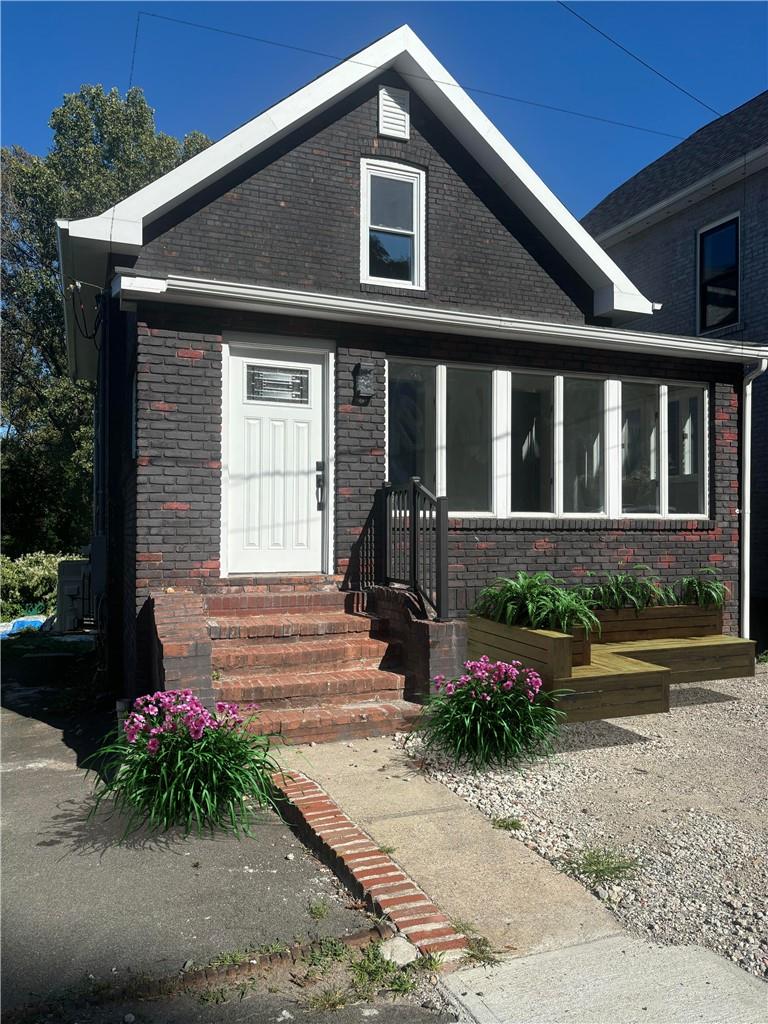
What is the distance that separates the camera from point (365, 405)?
311 inches

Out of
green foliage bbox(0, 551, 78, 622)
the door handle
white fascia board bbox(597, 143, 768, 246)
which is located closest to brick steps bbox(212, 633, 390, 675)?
the door handle

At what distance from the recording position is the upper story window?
13125mm

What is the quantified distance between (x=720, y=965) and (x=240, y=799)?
237 cm

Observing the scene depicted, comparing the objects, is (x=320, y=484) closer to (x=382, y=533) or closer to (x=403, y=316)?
(x=382, y=533)

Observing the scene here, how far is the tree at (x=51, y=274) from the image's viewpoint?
72.5 feet

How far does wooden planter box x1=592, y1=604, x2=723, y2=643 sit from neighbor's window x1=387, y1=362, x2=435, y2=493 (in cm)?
229

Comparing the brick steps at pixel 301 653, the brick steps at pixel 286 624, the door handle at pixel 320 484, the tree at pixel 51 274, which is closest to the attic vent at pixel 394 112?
the door handle at pixel 320 484

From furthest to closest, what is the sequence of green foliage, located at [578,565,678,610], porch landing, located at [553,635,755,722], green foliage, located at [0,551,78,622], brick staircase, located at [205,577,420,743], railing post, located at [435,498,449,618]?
green foliage, located at [0,551,78,622], green foliage, located at [578,565,678,610], railing post, located at [435,498,449,618], porch landing, located at [553,635,755,722], brick staircase, located at [205,577,420,743]

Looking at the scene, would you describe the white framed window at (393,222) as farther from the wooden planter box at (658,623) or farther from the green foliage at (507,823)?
the green foliage at (507,823)

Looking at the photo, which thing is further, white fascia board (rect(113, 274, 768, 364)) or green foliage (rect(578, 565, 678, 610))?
green foliage (rect(578, 565, 678, 610))

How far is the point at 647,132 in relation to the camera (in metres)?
10.4

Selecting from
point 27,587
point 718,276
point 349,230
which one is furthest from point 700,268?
point 27,587

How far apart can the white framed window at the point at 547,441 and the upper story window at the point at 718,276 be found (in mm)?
4657

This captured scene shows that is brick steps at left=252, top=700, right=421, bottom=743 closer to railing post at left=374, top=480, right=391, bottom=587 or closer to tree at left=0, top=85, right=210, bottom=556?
railing post at left=374, top=480, right=391, bottom=587
